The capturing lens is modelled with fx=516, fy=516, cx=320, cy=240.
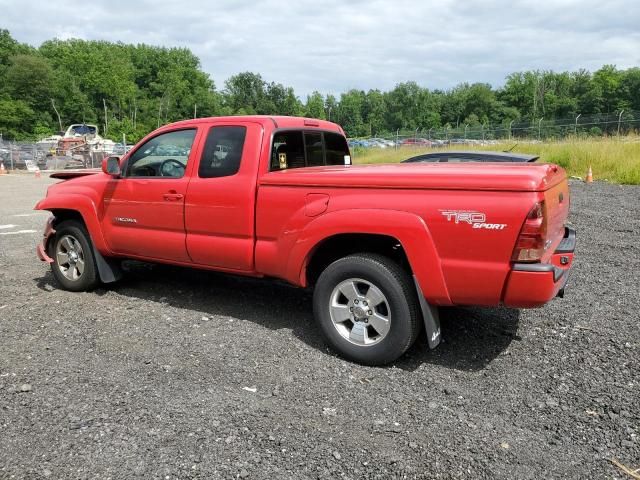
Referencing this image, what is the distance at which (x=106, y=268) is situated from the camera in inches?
214

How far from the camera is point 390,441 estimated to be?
2.85m

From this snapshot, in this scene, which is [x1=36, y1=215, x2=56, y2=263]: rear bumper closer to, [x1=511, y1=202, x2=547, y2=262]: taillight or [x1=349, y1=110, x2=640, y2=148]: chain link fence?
[x1=511, y1=202, x2=547, y2=262]: taillight

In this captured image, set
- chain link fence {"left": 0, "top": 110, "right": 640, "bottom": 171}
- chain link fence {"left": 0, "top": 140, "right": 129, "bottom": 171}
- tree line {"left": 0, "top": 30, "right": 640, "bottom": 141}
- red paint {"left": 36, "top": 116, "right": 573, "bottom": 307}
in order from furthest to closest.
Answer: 1. tree line {"left": 0, "top": 30, "right": 640, "bottom": 141}
2. chain link fence {"left": 0, "top": 140, "right": 129, "bottom": 171}
3. chain link fence {"left": 0, "top": 110, "right": 640, "bottom": 171}
4. red paint {"left": 36, "top": 116, "right": 573, "bottom": 307}

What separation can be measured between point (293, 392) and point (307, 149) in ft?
8.01

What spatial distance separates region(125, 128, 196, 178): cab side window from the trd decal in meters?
2.57

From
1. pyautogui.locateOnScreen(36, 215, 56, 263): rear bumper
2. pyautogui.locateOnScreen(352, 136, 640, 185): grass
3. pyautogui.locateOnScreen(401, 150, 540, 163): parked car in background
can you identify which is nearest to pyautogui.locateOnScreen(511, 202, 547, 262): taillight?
pyautogui.locateOnScreen(36, 215, 56, 263): rear bumper

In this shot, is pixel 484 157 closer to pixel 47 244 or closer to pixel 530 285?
pixel 530 285

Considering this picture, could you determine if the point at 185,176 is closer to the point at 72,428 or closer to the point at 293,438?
the point at 72,428

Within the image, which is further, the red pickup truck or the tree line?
the tree line

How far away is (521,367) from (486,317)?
977 millimetres

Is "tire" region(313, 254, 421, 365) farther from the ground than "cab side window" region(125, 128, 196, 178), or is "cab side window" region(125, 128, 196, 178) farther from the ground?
"cab side window" region(125, 128, 196, 178)

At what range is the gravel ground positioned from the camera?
2.68 m

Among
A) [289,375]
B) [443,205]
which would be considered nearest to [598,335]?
[443,205]

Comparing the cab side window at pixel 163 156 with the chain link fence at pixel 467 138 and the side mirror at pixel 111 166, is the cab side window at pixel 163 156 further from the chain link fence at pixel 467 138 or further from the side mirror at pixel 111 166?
the chain link fence at pixel 467 138
